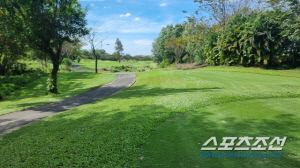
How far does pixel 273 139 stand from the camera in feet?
11.9

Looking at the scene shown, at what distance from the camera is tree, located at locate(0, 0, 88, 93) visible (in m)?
12.5

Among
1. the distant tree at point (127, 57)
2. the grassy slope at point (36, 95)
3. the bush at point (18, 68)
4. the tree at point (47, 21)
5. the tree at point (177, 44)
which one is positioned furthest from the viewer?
the distant tree at point (127, 57)

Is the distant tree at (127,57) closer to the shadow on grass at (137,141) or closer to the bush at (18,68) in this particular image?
the bush at (18,68)

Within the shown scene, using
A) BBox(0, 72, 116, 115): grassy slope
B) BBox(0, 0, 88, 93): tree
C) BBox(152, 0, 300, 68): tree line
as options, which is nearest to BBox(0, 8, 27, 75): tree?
BBox(0, 0, 88, 93): tree

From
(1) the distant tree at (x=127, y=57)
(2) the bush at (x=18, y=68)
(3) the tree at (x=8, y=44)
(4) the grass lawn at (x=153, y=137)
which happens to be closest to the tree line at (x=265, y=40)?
(4) the grass lawn at (x=153, y=137)

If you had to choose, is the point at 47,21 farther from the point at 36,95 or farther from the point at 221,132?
the point at 221,132

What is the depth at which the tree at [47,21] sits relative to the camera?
1248 cm

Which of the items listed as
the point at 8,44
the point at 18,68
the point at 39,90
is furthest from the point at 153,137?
the point at 18,68

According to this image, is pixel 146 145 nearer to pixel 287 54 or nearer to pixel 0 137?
pixel 0 137

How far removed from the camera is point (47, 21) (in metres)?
13.4

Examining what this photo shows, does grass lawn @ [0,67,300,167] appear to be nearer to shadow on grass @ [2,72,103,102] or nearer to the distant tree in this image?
shadow on grass @ [2,72,103,102]

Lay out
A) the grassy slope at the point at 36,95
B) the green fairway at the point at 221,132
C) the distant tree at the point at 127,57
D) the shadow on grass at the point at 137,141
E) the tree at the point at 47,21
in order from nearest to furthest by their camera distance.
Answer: the green fairway at the point at 221,132 < the shadow on grass at the point at 137,141 < the grassy slope at the point at 36,95 < the tree at the point at 47,21 < the distant tree at the point at 127,57

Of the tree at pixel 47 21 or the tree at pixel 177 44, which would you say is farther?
the tree at pixel 177 44

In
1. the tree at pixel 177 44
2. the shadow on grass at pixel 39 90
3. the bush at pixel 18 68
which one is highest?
the tree at pixel 177 44
